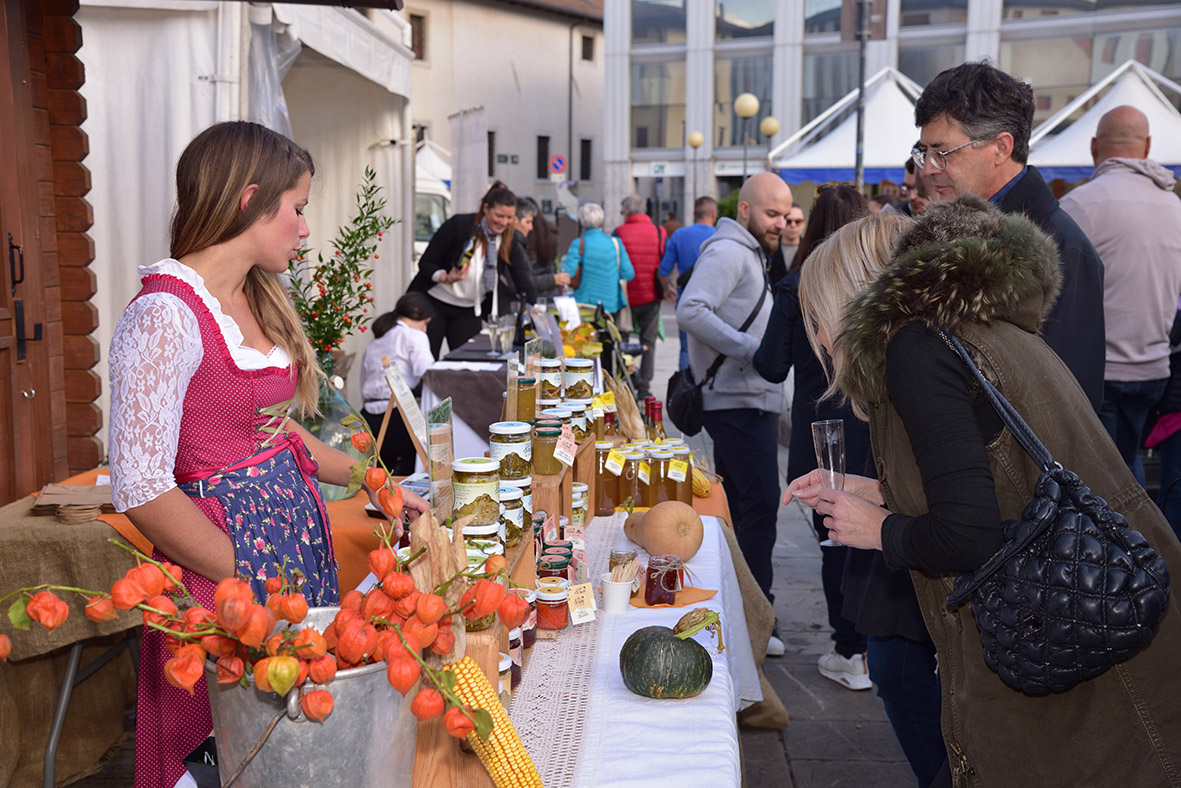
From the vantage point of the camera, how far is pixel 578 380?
10.5 ft

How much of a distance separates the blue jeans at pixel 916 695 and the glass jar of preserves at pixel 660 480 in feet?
2.84

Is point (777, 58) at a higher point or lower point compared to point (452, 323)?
higher

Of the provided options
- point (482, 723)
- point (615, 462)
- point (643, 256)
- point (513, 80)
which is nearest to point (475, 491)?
point (482, 723)

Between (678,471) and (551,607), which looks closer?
(551,607)

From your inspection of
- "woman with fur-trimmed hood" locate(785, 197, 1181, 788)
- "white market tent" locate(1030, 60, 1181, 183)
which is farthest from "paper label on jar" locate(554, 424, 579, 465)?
"white market tent" locate(1030, 60, 1181, 183)

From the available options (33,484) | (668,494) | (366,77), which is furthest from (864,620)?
(366,77)

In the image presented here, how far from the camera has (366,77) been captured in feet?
21.3

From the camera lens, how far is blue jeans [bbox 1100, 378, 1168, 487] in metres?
4.21

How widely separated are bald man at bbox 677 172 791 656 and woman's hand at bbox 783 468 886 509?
1945mm

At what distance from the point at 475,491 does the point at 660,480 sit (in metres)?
1.21

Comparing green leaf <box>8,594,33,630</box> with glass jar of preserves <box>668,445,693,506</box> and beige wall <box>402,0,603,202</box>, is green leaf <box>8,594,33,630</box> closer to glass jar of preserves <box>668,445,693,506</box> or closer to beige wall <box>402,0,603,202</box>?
glass jar of preserves <box>668,445,693,506</box>

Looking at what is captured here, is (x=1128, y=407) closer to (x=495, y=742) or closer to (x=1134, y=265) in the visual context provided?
(x=1134, y=265)

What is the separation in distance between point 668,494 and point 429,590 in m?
1.80

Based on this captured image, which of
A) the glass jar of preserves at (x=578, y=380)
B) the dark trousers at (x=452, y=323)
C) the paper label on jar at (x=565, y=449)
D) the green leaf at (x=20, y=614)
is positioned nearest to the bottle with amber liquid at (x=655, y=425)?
the glass jar of preserves at (x=578, y=380)
